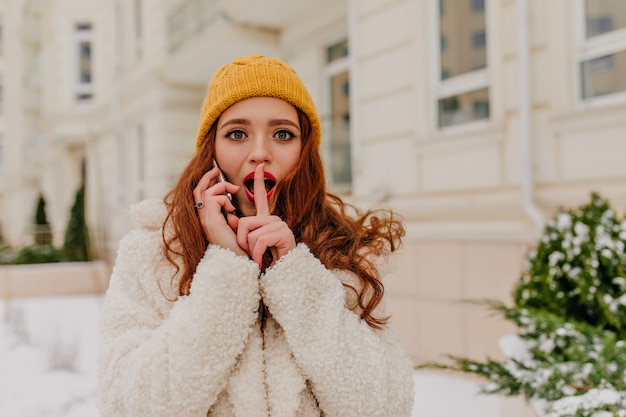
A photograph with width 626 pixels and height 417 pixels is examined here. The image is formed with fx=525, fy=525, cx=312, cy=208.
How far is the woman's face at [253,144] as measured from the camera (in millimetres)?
1153

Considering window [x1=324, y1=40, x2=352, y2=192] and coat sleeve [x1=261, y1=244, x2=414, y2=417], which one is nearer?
coat sleeve [x1=261, y1=244, x2=414, y2=417]

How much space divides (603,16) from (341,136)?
289 cm

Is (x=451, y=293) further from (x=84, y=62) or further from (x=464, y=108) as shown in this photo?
(x=84, y=62)

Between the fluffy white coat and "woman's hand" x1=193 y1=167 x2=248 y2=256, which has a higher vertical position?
"woman's hand" x1=193 y1=167 x2=248 y2=256

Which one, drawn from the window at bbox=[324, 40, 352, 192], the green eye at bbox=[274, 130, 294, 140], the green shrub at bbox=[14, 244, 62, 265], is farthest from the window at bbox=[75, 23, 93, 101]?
the green eye at bbox=[274, 130, 294, 140]

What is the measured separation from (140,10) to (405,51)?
807 cm

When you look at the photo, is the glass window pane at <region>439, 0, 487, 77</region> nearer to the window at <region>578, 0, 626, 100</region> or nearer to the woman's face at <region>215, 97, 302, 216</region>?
the window at <region>578, 0, 626, 100</region>

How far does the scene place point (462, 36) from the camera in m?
4.57

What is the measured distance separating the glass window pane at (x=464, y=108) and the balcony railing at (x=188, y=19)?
4.18 metres

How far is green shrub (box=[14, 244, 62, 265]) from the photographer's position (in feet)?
34.8

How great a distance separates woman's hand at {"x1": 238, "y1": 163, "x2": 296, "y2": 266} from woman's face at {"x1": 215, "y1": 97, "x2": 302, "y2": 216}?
2.0 inches

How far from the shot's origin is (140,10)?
433 inches

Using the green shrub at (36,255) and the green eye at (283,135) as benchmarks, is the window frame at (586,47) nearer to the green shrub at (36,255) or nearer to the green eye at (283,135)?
the green eye at (283,135)

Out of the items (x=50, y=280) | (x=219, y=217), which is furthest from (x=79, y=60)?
(x=219, y=217)
